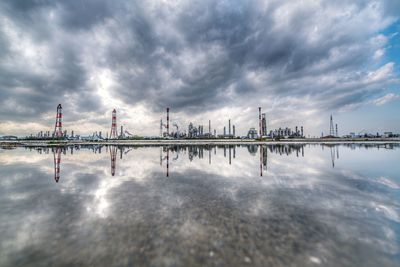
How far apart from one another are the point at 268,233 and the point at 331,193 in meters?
5.84

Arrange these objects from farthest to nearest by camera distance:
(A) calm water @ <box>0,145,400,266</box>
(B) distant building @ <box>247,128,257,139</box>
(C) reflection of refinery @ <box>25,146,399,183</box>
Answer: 1. (B) distant building @ <box>247,128,257,139</box>
2. (C) reflection of refinery @ <box>25,146,399,183</box>
3. (A) calm water @ <box>0,145,400,266</box>

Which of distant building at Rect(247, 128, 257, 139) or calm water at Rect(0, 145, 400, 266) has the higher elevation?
distant building at Rect(247, 128, 257, 139)

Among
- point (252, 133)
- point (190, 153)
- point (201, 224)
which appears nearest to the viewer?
point (201, 224)

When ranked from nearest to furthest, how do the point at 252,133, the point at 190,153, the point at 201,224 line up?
the point at 201,224, the point at 190,153, the point at 252,133

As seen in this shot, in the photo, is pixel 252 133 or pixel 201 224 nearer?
pixel 201 224

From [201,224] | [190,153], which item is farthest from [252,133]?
[201,224]

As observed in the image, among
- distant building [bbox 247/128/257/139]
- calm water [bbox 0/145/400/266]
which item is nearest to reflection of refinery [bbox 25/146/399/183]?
calm water [bbox 0/145/400/266]

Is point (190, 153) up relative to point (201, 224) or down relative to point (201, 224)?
up

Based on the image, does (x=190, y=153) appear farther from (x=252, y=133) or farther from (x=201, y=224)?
(x=252, y=133)

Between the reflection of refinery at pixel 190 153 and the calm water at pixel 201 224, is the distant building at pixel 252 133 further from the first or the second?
Answer: the calm water at pixel 201 224

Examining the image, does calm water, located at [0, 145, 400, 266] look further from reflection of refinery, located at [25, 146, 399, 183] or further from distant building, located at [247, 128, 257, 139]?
distant building, located at [247, 128, 257, 139]

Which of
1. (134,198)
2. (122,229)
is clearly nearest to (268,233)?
(122,229)

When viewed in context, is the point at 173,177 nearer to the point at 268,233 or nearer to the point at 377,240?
the point at 268,233

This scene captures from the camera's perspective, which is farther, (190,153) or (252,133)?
(252,133)
